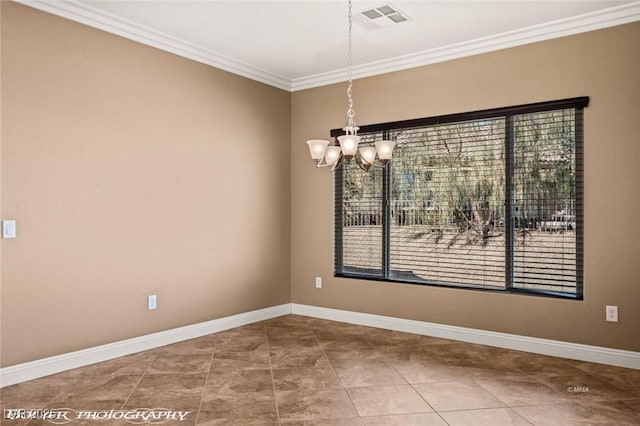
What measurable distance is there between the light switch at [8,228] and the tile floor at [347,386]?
3.37 ft

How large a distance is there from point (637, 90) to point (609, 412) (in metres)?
2.37

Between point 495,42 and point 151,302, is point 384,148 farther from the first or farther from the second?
point 151,302

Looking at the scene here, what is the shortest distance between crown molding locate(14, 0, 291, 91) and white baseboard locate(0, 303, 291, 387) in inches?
99.9

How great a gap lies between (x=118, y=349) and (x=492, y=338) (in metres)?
3.21

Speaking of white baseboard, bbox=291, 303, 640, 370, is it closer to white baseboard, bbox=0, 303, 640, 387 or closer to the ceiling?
white baseboard, bbox=0, 303, 640, 387

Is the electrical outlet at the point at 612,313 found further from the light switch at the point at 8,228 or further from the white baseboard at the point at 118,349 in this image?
the light switch at the point at 8,228

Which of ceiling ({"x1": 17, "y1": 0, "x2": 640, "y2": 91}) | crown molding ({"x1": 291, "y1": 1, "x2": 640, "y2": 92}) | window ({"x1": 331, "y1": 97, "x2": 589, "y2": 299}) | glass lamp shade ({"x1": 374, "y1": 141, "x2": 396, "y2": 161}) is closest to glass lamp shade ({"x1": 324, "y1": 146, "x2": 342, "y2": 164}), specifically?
glass lamp shade ({"x1": 374, "y1": 141, "x2": 396, "y2": 161})

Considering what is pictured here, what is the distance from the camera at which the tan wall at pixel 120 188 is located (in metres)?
3.34

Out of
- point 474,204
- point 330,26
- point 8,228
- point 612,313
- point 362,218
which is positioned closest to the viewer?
point 8,228

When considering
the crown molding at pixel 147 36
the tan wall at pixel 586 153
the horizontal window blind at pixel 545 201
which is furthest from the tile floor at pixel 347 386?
the crown molding at pixel 147 36

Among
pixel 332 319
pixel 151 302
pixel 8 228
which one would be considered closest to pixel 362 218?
pixel 332 319

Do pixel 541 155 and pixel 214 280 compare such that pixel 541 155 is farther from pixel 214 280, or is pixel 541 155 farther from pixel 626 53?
pixel 214 280

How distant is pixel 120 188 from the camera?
391 cm

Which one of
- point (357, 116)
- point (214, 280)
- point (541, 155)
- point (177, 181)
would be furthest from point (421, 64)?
point (214, 280)
